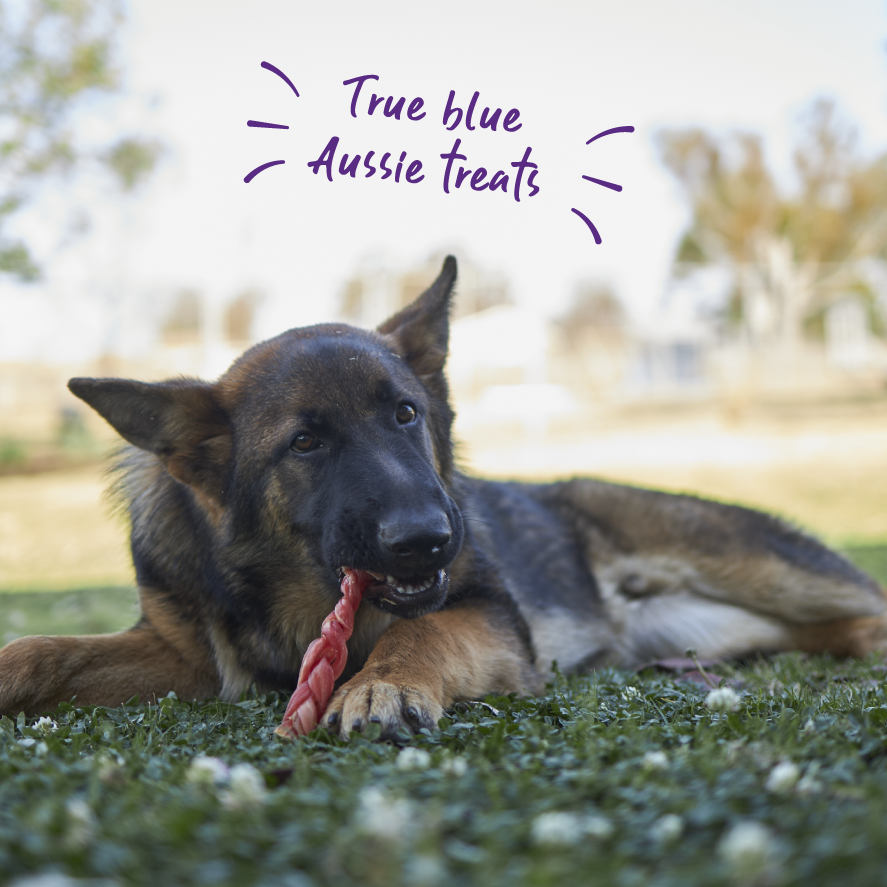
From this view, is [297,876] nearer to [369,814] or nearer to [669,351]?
[369,814]

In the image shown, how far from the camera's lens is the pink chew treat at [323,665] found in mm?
2574

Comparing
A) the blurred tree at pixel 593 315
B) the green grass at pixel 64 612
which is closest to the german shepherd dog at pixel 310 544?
the green grass at pixel 64 612

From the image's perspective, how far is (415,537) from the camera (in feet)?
8.85

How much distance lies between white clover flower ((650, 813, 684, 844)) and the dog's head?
4.36 feet

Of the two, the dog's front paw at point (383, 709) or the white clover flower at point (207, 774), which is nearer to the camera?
the white clover flower at point (207, 774)

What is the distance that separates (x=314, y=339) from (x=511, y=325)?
2657 cm

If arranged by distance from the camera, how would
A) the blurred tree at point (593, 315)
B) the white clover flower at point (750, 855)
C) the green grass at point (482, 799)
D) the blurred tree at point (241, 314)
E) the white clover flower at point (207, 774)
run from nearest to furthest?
the white clover flower at point (750, 855) < the green grass at point (482, 799) < the white clover flower at point (207, 774) < the blurred tree at point (593, 315) < the blurred tree at point (241, 314)

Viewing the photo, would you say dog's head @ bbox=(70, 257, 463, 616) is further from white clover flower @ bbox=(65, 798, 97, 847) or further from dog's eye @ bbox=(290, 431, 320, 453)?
white clover flower @ bbox=(65, 798, 97, 847)

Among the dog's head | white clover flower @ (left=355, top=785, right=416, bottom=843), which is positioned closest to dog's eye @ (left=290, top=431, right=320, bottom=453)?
the dog's head

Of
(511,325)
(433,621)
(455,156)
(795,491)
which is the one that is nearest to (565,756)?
(433,621)

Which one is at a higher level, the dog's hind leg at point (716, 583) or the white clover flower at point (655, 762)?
the white clover flower at point (655, 762)

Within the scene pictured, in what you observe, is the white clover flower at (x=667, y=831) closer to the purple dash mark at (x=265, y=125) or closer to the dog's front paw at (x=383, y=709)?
the dog's front paw at (x=383, y=709)

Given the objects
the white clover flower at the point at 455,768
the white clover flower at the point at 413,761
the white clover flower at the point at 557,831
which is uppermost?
the white clover flower at the point at 557,831

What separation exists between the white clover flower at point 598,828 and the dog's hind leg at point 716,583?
316 cm
